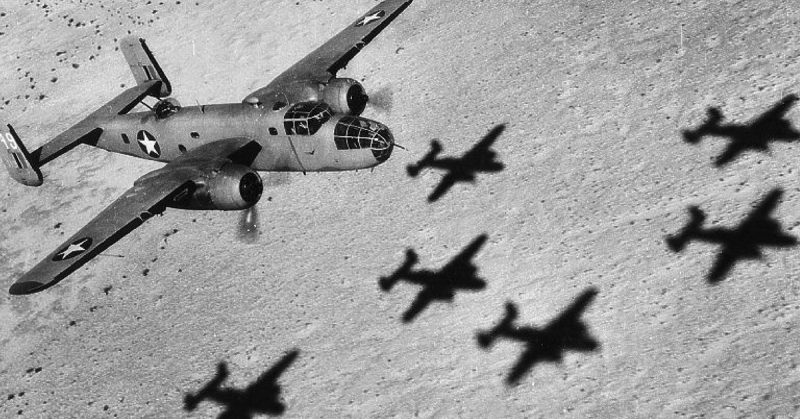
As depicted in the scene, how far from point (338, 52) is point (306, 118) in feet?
20.1

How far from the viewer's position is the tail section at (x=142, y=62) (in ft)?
123

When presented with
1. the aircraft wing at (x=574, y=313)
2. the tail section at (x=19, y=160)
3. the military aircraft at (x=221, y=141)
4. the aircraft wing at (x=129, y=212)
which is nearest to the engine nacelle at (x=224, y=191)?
the military aircraft at (x=221, y=141)

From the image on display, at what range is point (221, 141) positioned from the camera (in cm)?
3150

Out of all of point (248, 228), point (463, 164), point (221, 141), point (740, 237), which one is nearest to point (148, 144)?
point (221, 141)

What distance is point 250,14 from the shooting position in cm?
4803

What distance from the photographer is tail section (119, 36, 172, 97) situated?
3741 centimetres

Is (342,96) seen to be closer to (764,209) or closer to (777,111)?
(764,209)

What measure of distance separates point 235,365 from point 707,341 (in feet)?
58.1

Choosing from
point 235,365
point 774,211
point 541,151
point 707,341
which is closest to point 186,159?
point 235,365

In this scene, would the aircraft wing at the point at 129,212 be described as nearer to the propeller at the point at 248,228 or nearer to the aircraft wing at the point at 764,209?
the propeller at the point at 248,228

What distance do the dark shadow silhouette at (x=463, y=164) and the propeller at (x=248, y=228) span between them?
7.72m

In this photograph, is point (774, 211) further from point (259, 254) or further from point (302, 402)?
point (259, 254)

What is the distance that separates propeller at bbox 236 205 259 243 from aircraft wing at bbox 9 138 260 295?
4524mm

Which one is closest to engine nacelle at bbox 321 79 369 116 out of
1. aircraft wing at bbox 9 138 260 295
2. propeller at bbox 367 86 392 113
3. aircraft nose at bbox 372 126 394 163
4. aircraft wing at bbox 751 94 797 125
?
aircraft nose at bbox 372 126 394 163
